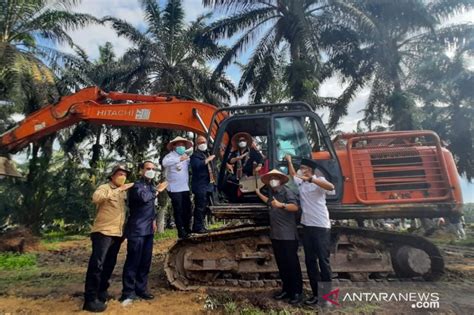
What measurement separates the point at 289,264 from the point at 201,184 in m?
1.89

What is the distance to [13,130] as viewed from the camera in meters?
7.12

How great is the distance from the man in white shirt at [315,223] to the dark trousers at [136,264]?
2247mm

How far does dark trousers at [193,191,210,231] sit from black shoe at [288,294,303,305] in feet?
6.01

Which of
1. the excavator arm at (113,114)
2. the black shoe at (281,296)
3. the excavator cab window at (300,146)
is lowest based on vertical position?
the black shoe at (281,296)

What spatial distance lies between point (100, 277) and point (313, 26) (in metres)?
15.6

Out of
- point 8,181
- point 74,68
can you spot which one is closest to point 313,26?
point 74,68

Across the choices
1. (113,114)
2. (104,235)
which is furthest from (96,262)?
(113,114)

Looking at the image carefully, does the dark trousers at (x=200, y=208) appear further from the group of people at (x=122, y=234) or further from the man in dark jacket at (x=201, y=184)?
the group of people at (x=122, y=234)

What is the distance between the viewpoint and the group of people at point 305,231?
15.7ft

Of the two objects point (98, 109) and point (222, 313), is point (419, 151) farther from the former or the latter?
point (98, 109)

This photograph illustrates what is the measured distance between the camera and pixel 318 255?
4.80m

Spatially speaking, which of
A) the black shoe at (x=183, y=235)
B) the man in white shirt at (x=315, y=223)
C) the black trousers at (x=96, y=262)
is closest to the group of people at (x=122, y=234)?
the black trousers at (x=96, y=262)

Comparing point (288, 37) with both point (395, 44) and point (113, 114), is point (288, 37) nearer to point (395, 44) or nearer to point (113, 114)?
point (395, 44)

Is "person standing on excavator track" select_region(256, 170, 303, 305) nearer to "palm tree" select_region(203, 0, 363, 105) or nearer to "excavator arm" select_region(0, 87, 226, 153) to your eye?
"excavator arm" select_region(0, 87, 226, 153)
